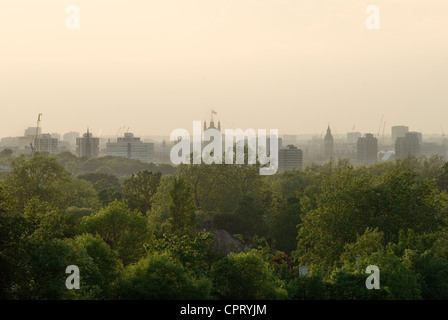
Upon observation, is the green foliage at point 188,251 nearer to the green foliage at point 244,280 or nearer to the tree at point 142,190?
the green foliage at point 244,280

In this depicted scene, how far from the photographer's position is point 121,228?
193 feet

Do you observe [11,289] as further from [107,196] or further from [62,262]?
[107,196]

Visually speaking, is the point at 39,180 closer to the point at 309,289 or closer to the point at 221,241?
the point at 221,241

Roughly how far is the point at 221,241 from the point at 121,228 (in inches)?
574

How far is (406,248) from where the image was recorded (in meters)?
52.7

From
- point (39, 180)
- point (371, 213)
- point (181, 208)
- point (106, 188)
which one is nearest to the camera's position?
point (371, 213)

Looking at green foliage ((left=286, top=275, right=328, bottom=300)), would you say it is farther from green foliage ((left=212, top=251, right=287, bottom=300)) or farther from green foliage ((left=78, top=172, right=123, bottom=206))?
green foliage ((left=78, top=172, right=123, bottom=206))

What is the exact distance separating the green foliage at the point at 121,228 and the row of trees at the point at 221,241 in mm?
83

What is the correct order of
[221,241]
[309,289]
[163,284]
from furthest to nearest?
[221,241]
[309,289]
[163,284]

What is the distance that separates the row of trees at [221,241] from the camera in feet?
124

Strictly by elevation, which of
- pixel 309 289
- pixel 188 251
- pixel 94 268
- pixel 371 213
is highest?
pixel 371 213

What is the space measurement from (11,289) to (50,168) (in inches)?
2292

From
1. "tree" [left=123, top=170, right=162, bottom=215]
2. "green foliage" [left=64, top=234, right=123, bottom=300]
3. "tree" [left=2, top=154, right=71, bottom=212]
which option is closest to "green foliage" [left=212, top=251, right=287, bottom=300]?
"green foliage" [left=64, top=234, right=123, bottom=300]

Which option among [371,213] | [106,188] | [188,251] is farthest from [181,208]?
[106,188]
